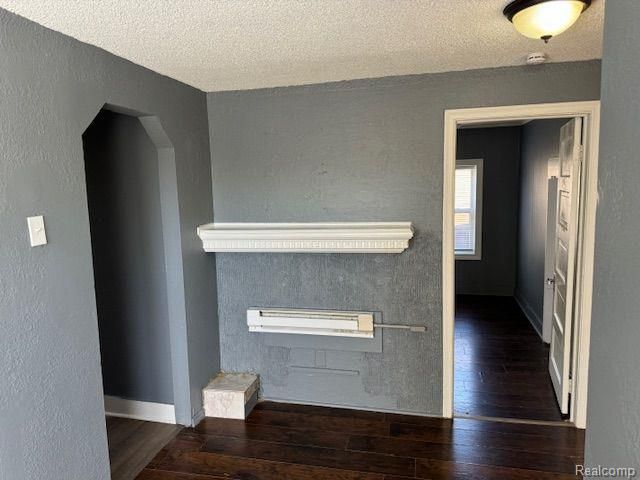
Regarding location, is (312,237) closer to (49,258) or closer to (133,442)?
(49,258)

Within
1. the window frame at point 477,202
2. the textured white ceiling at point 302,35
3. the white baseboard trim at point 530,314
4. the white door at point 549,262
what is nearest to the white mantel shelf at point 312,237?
the textured white ceiling at point 302,35

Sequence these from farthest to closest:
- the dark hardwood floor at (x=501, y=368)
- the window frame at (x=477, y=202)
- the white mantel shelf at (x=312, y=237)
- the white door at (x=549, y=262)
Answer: the window frame at (x=477, y=202)
the white door at (x=549, y=262)
the dark hardwood floor at (x=501, y=368)
the white mantel shelf at (x=312, y=237)

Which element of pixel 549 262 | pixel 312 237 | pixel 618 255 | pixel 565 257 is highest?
pixel 618 255

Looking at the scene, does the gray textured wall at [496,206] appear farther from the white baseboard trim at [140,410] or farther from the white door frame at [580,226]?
the white baseboard trim at [140,410]

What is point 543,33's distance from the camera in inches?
68.9

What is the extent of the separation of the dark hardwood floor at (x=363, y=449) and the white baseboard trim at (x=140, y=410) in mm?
209

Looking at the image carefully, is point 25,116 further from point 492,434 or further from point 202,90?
point 492,434

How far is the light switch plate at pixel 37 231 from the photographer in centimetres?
165

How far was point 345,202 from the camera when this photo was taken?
2.87 metres

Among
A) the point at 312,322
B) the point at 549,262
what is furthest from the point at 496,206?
the point at 312,322

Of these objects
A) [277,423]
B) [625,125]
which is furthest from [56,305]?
[625,125]

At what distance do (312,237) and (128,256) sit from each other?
120cm

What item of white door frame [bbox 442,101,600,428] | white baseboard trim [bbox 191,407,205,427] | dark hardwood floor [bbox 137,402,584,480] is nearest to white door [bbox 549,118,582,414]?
white door frame [bbox 442,101,600,428]

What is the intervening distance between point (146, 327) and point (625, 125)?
278cm
